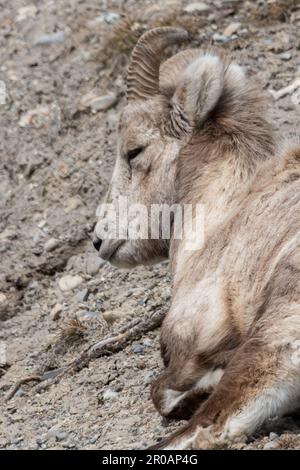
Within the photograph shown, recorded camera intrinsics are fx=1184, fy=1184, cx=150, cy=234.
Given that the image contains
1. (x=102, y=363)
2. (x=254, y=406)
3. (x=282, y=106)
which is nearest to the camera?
(x=254, y=406)

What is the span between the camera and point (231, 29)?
11.8 metres

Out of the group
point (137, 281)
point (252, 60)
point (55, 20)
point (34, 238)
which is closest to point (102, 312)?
point (137, 281)

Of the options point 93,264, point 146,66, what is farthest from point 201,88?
point 93,264

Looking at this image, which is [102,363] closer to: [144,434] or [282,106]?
[144,434]

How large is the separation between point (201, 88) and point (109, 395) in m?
2.05

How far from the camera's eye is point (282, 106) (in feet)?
33.5

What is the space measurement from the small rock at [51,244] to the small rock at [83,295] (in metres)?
0.89

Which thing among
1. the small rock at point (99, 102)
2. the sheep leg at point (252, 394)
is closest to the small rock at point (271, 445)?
the sheep leg at point (252, 394)

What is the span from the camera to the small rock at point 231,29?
11.7 metres

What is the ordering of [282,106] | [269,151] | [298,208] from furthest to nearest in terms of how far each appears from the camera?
1. [282,106]
2. [269,151]
3. [298,208]

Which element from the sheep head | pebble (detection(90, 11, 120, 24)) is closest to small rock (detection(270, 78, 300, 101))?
the sheep head
